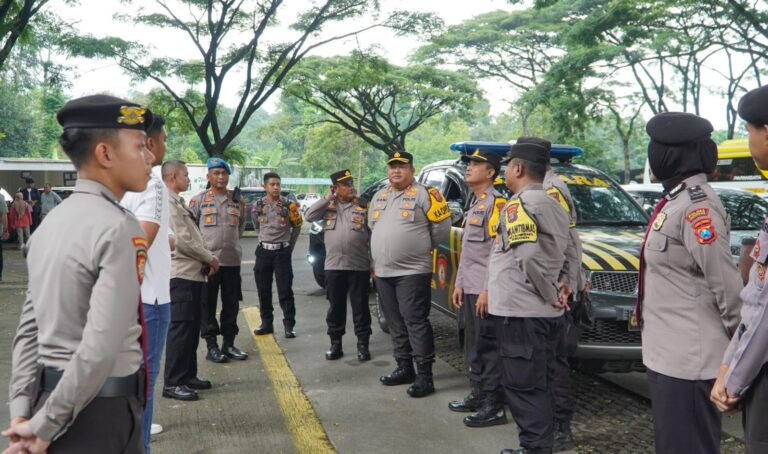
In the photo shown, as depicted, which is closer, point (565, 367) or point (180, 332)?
point (565, 367)

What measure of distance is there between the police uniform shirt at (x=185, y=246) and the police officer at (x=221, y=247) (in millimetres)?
995

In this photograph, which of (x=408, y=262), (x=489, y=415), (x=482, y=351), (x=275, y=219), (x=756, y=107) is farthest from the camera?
(x=275, y=219)

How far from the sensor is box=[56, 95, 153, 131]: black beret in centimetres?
201

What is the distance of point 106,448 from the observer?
1910 millimetres

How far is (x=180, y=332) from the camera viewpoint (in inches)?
202

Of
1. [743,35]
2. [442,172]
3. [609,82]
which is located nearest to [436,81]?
[609,82]

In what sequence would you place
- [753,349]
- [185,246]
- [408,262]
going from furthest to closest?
1. [408,262]
2. [185,246]
3. [753,349]

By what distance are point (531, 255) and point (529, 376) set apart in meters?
0.66

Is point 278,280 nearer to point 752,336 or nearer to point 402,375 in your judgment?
point 402,375

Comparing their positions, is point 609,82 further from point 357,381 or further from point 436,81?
point 357,381

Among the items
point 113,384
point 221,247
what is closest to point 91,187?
point 113,384

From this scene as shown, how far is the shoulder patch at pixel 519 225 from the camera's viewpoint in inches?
145

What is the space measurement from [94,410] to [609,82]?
23.1m

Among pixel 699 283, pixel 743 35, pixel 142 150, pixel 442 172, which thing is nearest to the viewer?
pixel 142 150
